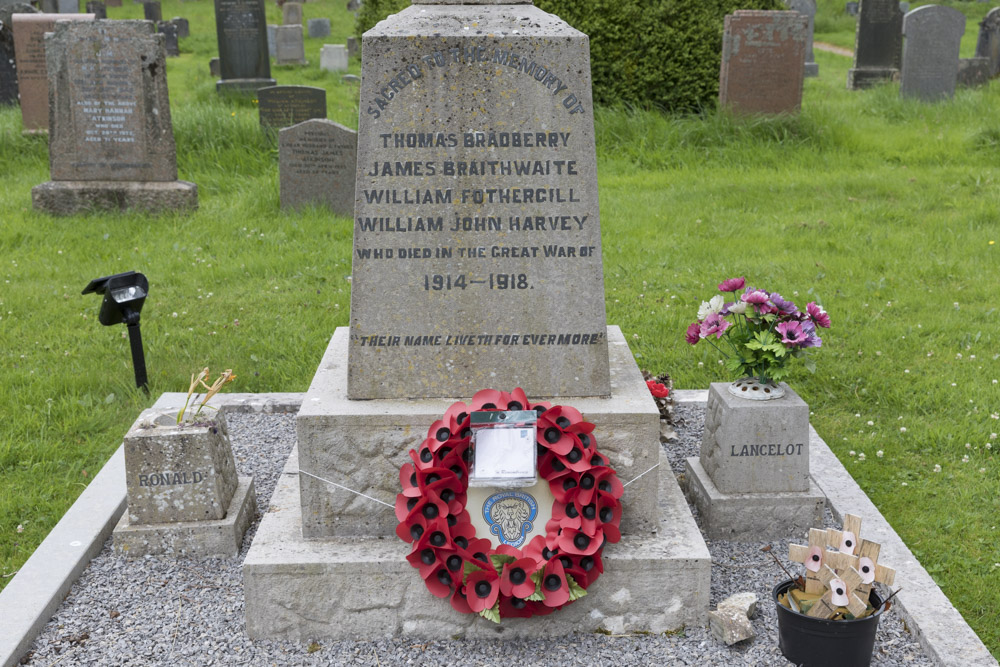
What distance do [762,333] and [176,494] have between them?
2.35 m

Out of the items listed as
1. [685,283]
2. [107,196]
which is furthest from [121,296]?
[107,196]

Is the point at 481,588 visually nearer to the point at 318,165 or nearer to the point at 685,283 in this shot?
the point at 685,283

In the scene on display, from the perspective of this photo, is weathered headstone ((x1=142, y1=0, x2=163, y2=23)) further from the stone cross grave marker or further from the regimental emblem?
the regimental emblem

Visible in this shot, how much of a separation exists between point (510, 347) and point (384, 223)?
0.63 m

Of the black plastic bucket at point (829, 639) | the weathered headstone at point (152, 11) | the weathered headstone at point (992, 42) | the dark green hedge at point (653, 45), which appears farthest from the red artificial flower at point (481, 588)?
the weathered headstone at point (152, 11)

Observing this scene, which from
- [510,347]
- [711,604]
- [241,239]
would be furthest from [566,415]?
[241,239]

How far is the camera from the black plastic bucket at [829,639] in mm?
2928

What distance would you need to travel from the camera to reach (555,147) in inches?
131

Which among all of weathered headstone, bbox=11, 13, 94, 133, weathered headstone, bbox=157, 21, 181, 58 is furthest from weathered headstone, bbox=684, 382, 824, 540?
weathered headstone, bbox=157, 21, 181, 58

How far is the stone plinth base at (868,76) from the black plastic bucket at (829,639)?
1632 centimetres

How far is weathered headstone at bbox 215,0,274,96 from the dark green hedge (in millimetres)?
5568

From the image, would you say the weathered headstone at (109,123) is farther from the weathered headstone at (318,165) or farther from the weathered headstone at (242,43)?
the weathered headstone at (242,43)

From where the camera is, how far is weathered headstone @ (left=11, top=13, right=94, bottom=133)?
38.9 feet

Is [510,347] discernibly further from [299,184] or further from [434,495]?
[299,184]
